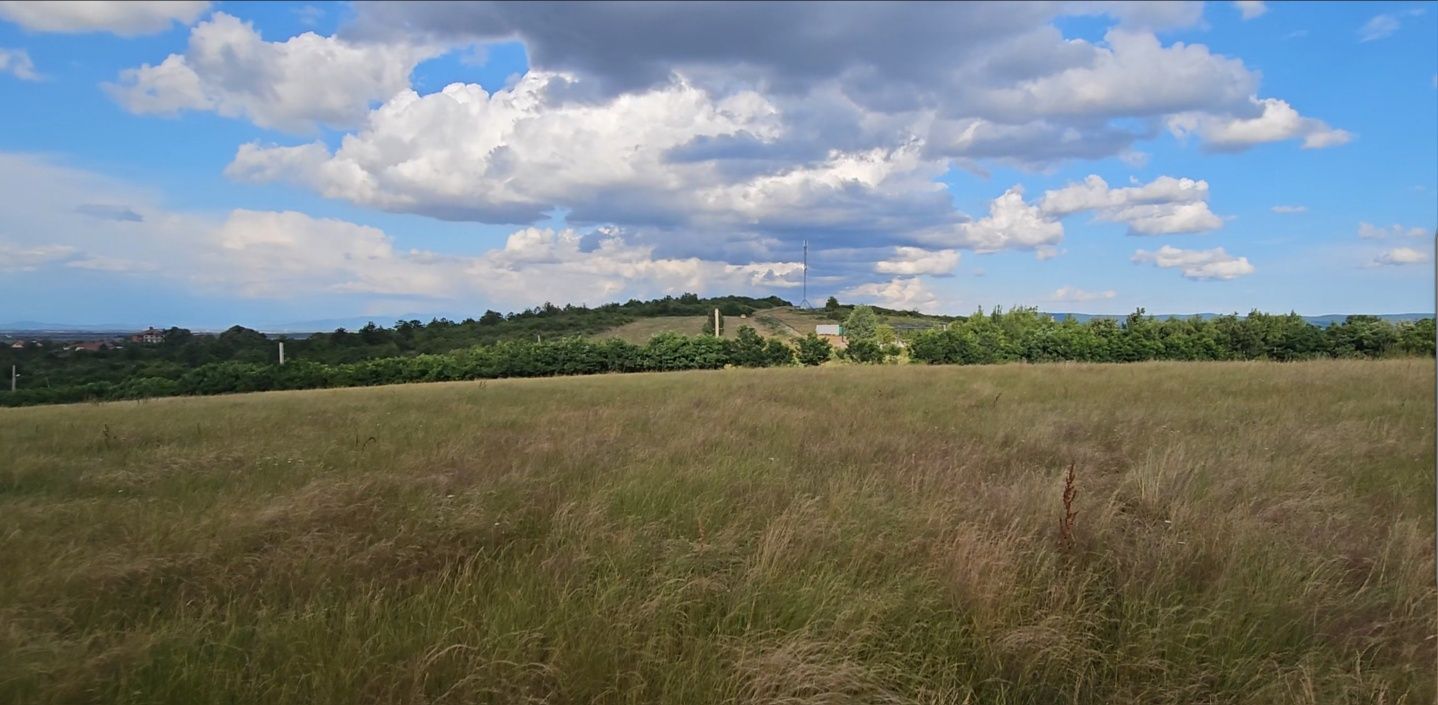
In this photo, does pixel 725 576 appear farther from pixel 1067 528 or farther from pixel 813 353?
pixel 813 353

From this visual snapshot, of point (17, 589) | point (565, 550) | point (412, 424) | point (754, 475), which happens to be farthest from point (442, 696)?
point (412, 424)

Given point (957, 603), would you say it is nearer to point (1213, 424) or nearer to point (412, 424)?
point (1213, 424)

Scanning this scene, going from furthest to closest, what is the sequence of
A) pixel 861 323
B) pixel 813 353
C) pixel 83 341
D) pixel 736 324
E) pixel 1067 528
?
pixel 736 324, pixel 861 323, pixel 83 341, pixel 813 353, pixel 1067 528

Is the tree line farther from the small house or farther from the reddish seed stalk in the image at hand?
the reddish seed stalk

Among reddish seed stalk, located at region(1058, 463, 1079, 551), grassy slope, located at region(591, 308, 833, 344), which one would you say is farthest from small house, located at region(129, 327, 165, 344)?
reddish seed stalk, located at region(1058, 463, 1079, 551)

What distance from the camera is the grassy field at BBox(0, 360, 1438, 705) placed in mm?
3051

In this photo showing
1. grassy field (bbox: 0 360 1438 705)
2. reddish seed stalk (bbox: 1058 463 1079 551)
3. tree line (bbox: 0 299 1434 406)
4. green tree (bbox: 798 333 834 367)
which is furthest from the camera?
green tree (bbox: 798 333 834 367)

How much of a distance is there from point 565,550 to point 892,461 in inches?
155

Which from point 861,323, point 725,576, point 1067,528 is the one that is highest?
point 861,323

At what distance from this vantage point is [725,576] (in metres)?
3.96

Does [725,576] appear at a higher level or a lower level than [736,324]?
lower

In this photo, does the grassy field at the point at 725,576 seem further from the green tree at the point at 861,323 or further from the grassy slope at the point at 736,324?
the green tree at the point at 861,323

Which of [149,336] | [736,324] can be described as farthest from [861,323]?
[149,336]

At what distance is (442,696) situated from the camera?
9.32 feet
